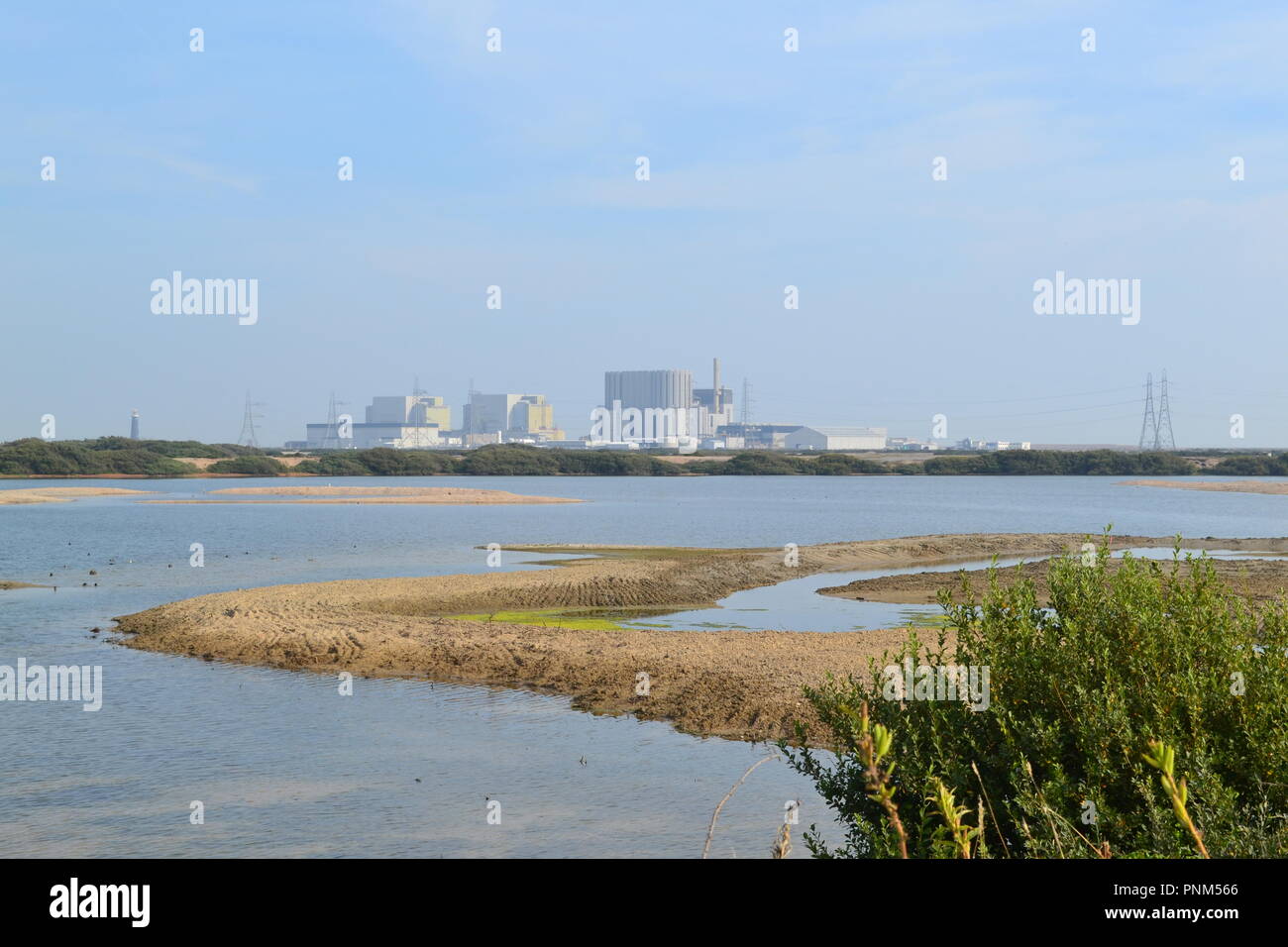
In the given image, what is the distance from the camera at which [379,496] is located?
112 m

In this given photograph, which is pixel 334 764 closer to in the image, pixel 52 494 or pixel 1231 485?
pixel 52 494

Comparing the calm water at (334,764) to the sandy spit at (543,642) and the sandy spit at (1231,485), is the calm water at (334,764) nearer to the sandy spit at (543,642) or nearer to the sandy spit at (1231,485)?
the sandy spit at (543,642)

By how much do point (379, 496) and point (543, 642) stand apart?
86.7 m

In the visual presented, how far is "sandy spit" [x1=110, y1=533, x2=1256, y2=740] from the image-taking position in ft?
75.7

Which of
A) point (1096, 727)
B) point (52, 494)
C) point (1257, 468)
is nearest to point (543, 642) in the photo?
point (1096, 727)

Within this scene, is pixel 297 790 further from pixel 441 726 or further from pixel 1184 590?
pixel 1184 590

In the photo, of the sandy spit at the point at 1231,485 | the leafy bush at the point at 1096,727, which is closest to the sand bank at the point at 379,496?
the sandy spit at the point at 1231,485

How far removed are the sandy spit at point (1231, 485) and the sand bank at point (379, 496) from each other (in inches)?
3420

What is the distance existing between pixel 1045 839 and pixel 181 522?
77.5 m

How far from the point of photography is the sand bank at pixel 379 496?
4237 inches

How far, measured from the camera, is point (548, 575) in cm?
4256

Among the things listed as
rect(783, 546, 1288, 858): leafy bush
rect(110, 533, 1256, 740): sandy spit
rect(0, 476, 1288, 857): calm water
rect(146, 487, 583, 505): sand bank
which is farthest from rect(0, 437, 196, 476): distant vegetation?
rect(783, 546, 1288, 858): leafy bush

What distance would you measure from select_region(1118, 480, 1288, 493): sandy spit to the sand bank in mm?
86857

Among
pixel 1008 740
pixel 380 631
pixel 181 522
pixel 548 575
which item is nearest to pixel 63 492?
pixel 181 522
